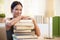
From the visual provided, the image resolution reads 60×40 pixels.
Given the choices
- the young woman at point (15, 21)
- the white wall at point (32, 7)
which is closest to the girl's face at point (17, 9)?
the young woman at point (15, 21)

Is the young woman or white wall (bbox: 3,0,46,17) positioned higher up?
white wall (bbox: 3,0,46,17)

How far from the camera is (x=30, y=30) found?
3.42 feet

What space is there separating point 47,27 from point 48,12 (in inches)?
12.9

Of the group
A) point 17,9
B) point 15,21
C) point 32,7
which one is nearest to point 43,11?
point 32,7

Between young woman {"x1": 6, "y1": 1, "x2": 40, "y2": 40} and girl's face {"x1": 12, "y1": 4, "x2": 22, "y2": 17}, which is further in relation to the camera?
girl's face {"x1": 12, "y1": 4, "x2": 22, "y2": 17}

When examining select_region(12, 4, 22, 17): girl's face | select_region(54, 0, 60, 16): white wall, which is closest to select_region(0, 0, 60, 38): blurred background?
select_region(54, 0, 60, 16): white wall

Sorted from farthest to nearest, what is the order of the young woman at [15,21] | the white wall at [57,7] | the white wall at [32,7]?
the white wall at [57,7] → the white wall at [32,7] → the young woman at [15,21]

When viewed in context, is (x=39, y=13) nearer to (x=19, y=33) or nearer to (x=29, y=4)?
(x=29, y=4)

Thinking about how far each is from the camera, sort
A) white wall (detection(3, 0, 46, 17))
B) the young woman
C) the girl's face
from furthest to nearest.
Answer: white wall (detection(3, 0, 46, 17)) → the girl's face → the young woman

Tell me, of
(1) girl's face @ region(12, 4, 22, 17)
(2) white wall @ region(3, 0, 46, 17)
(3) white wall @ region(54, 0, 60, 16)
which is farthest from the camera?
(3) white wall @ region(54, 0, 60, 16)

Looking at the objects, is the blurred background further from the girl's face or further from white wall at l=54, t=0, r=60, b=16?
the girl's face

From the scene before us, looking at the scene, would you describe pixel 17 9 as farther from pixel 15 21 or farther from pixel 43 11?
pixel 43 11

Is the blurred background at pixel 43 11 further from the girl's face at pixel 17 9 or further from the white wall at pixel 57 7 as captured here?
the girl's face at pixel 17 9

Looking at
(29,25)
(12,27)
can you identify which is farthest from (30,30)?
Result: (12,27)
